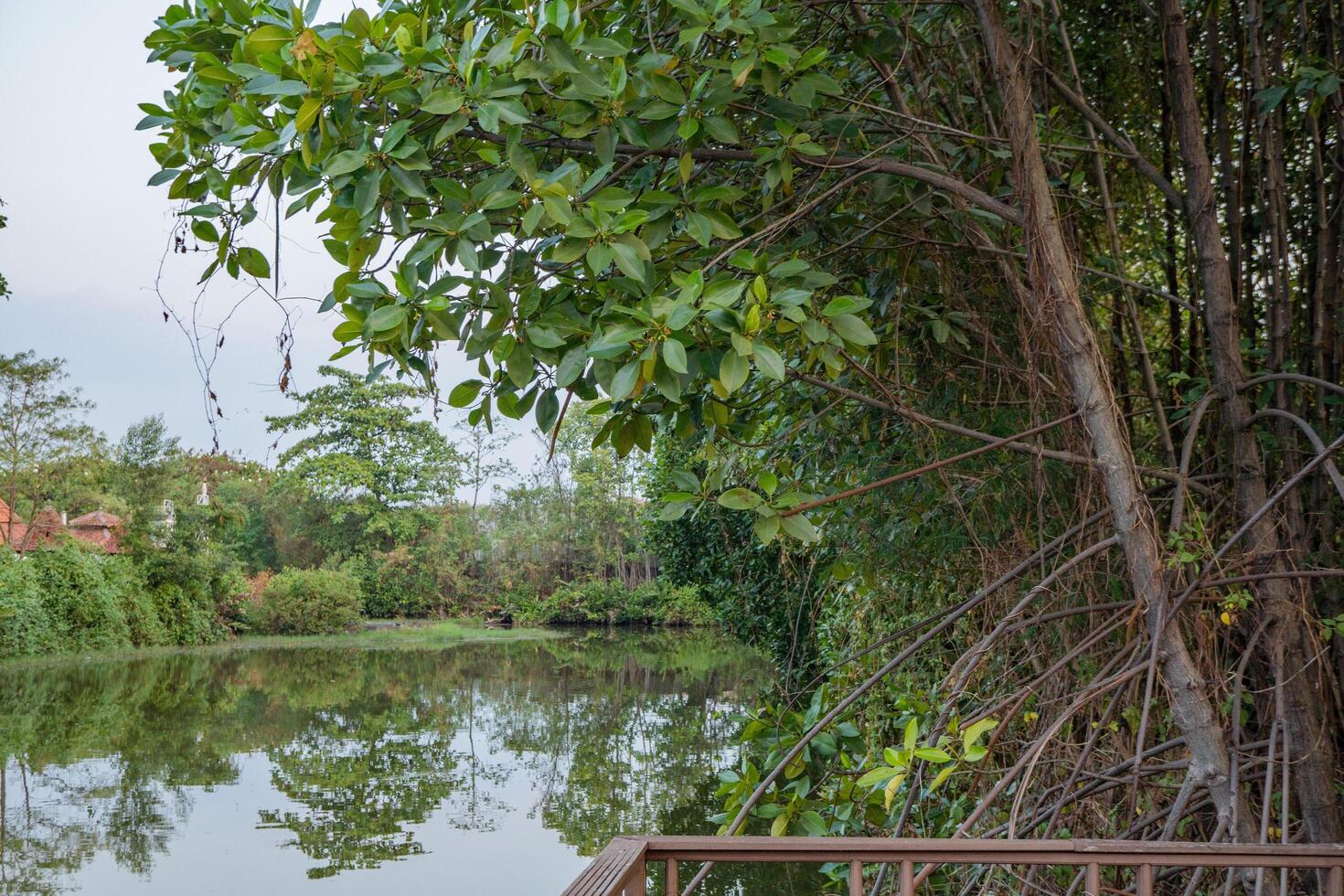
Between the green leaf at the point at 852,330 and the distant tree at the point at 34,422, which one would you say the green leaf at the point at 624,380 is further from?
the distant tree at the point at 34,422

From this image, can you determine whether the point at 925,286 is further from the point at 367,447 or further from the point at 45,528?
the point at 367,447

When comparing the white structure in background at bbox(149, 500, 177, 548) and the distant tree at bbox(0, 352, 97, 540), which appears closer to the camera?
the distant tree at bbox(0, 352, 97, 540)

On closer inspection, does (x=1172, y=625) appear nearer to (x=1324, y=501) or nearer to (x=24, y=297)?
(x=1324, y=501)

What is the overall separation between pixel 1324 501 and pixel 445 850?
7.04 meters

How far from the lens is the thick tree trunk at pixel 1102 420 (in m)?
1.71

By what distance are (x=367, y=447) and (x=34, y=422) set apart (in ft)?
27.8

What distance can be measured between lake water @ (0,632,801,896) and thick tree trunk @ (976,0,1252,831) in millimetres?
5258

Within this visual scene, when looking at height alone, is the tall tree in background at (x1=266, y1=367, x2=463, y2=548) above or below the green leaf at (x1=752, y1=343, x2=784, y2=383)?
above

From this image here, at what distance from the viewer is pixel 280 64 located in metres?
1.47

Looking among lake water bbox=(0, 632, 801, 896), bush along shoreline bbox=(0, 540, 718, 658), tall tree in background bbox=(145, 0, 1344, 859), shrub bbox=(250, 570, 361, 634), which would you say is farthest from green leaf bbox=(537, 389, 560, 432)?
shrub bbox=(250, 570, 361, 634)

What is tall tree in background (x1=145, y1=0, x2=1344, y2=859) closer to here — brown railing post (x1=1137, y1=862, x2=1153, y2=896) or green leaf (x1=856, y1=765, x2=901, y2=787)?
green leaf (x1=856, y1=765, x2=901, y2=787)

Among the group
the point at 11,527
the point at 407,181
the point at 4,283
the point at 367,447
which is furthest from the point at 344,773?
the point at 367,447

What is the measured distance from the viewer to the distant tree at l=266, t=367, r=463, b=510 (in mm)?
24969

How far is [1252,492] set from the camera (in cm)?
208
